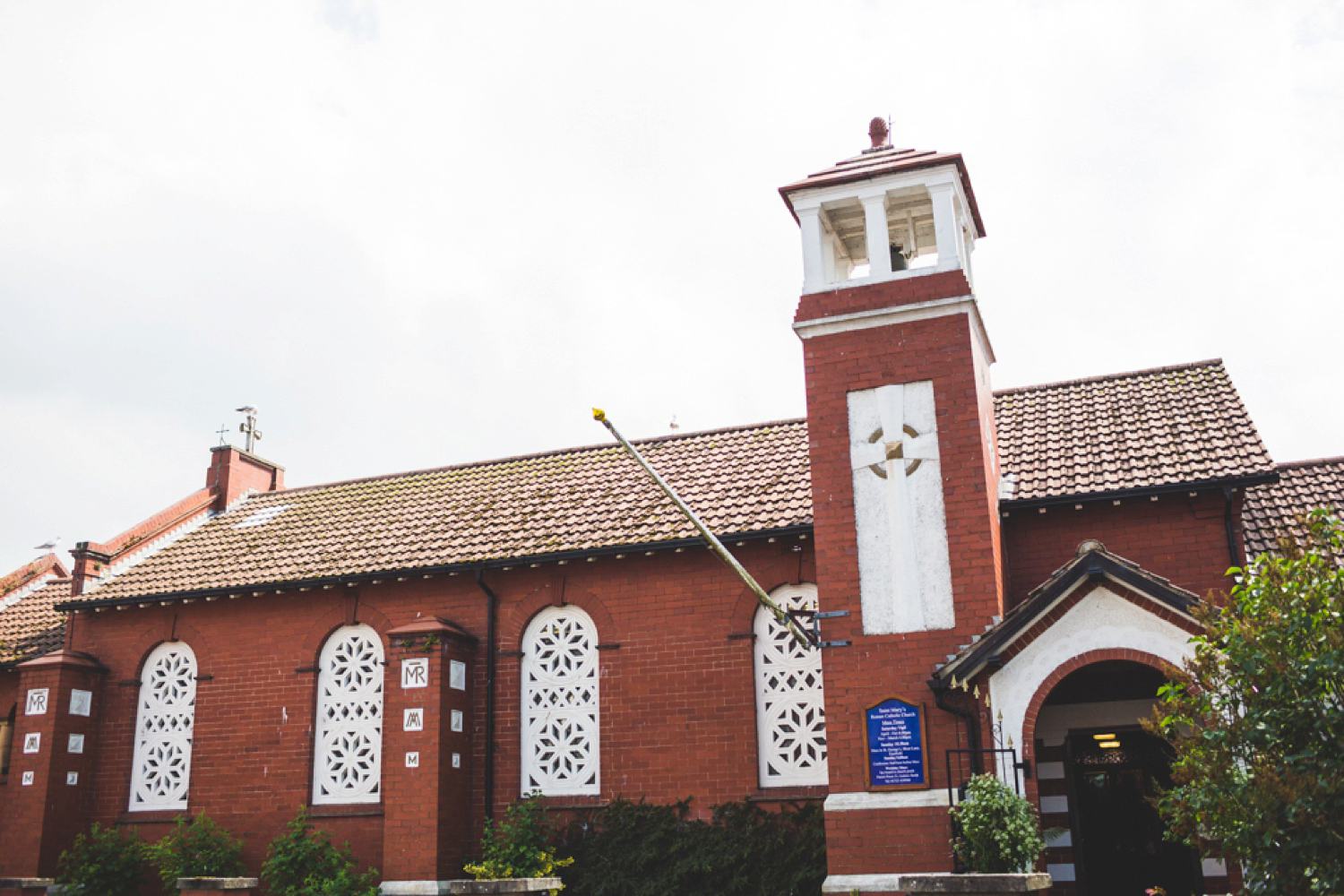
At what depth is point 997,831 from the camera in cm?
1203

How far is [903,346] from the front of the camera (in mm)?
15008

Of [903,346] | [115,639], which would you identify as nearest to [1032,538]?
[903,346]

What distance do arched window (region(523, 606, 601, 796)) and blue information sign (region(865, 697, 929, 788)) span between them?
16.2ft

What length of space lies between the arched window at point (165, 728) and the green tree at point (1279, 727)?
51.7 ft

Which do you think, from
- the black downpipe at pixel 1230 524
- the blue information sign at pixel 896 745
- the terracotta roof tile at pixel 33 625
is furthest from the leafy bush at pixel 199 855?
the black downpipe at pixel 1230 524

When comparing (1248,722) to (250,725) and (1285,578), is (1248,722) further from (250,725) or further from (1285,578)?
(250,725)

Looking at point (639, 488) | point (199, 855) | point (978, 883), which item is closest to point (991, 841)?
point (978, 883)

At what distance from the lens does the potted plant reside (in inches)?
455

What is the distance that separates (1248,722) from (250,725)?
15.2 metres

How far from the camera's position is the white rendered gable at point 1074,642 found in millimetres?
12719

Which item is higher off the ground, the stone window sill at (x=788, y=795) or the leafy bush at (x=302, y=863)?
the stone window sill at (x=788, y=795)

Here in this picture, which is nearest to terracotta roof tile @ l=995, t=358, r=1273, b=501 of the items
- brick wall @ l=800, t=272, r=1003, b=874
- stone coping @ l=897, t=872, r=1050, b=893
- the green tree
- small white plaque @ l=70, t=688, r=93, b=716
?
brick wall @ l=800, t=272, r=1003, b=874

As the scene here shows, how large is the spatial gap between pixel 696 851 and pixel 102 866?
9464mm

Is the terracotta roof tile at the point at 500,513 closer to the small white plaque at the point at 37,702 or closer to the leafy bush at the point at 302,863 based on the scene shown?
the small white plaque at the point at 37,702
